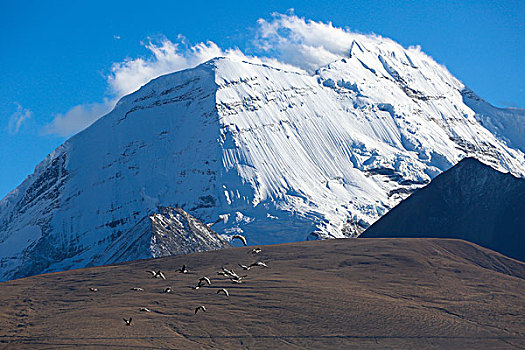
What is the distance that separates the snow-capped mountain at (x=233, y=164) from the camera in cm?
15788

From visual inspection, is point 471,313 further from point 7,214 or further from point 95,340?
point 7,214

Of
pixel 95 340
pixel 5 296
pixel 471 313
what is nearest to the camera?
pixel 95 340

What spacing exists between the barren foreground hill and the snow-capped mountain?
66.1 metres

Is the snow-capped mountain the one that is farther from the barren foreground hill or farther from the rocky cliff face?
the barren foreground hill

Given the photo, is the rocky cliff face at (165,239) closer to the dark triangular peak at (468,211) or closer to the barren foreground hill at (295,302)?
the barren foreground hill at (295,302)

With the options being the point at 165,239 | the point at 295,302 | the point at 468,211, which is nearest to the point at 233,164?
A: the point at 165,239

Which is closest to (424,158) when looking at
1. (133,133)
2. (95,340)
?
(133,133)

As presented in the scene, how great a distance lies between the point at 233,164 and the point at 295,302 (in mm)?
104737

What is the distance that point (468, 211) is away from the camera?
104 metres

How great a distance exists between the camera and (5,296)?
6869 centimetres

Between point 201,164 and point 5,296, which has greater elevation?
point 201,164

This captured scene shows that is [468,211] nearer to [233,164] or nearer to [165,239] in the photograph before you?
[165,239]

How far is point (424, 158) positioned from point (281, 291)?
13018cm

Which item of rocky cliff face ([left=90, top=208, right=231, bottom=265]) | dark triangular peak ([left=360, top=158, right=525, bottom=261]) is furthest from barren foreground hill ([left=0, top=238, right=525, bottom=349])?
dark triangular peak ([left=360, top=158, right=525, bottom=261])
